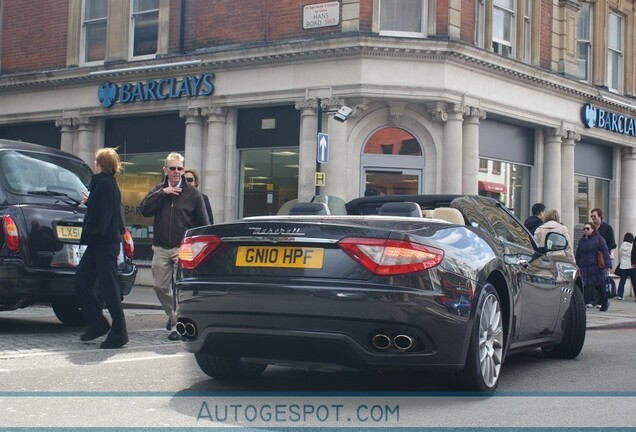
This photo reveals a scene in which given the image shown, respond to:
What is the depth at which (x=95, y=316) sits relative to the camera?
8.84 metres

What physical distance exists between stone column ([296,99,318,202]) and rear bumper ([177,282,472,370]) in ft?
45.7

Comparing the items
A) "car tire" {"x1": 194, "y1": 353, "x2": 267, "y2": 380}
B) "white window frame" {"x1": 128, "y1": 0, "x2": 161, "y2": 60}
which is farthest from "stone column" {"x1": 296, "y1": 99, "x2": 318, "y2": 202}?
"car tire" {"x1": 194, "y1": 353, "x2": 267, "y2": 380}

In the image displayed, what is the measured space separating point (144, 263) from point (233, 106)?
4.32m

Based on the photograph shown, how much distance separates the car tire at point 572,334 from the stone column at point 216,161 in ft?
44.4

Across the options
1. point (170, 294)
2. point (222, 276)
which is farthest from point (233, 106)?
point (222, 276)

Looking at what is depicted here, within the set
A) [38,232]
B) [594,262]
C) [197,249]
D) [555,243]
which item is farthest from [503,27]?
[197,249]

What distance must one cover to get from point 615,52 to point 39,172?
67.8 feet

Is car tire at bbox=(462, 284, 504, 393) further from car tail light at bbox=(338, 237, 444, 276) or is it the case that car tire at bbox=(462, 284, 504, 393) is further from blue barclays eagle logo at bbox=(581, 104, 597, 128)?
blue barclays eagle logo at bbox=(581, 104, 597, 128)

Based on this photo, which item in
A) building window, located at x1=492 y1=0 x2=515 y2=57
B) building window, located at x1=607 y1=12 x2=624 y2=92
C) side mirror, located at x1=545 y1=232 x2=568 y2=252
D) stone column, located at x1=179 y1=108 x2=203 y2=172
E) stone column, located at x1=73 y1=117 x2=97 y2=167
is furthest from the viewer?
building window, located at x1=607 y1=12 x2=624 y2=92

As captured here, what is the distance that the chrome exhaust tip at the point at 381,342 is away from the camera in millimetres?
5598

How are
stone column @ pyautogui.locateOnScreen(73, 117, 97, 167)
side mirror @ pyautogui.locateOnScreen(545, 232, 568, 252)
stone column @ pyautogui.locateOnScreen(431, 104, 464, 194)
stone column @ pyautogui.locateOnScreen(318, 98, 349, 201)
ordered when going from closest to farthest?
side mirror @ pyautogui.locateOnScreen(545, 232, 568, 252) → stone column @ pyautogui.locateOnScreen(318, 98, 349, 201) → stone column @ pyautogui.locateOnScreen(431, 104, 464, 194) → stone column @ pyautogui.locateOnScreen(73, 117, 97, 167)

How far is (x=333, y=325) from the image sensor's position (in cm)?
561

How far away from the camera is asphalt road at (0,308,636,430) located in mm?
5363

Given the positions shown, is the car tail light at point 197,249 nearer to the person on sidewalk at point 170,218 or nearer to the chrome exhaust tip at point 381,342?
the chrome exhaust tip at point 381,342
